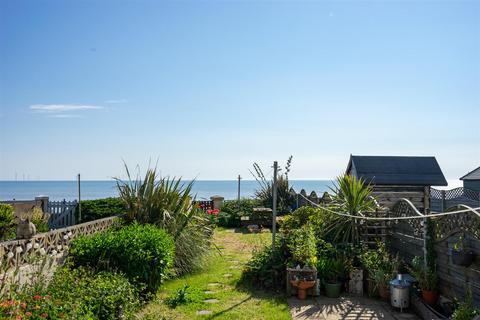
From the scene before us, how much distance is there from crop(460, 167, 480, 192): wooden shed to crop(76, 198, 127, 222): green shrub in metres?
14.9

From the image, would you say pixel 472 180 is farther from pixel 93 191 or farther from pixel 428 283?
pixel 93 191

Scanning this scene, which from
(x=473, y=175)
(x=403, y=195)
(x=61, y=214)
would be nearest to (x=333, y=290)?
(x=403, y=195)

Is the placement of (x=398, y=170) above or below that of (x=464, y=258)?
above

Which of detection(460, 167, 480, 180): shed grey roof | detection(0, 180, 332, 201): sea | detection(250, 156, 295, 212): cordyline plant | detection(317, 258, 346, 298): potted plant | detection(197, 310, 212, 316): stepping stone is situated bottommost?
detection(0, 180, 332, 201): sea

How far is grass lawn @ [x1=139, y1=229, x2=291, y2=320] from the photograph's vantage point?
5406 mm

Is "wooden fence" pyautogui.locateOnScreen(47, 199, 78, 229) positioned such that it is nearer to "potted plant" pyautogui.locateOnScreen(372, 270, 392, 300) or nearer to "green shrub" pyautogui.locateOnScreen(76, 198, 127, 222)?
"green shrub" pyautogui.locateOnScreen(76, 198, 127, 222)

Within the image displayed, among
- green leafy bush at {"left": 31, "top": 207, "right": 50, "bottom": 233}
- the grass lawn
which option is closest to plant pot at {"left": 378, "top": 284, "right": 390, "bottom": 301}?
the grass lawn

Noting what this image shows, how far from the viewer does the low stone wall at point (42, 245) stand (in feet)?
16.0

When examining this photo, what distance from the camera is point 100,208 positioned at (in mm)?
11188

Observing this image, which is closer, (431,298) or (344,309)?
(431,298)

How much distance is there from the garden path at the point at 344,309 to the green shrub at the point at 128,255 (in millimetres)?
2105

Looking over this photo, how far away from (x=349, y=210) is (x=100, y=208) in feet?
22.7

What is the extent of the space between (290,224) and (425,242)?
3.36 metres

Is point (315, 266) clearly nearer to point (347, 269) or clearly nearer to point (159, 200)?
point (347, 269)
